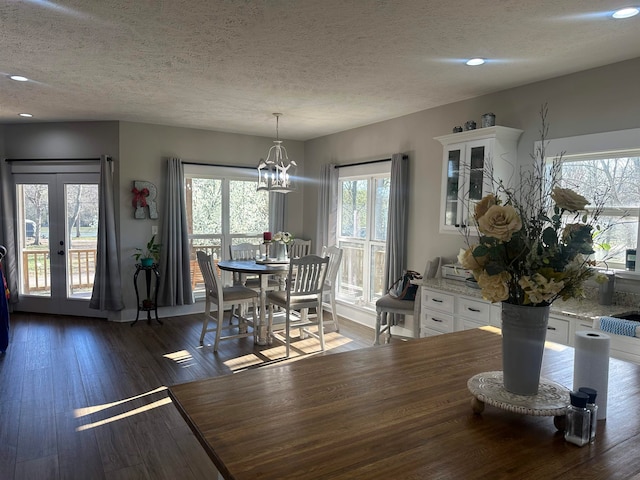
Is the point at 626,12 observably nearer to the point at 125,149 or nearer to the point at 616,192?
the point at 616,192

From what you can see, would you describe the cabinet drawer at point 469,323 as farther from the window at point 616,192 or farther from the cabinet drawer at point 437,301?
the window at point 616,192

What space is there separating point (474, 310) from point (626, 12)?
219 cm

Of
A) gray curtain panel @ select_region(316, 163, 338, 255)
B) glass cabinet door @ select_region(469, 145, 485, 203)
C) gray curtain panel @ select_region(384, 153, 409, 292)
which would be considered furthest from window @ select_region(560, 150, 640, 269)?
gray curtain panel @ select_region(316, 163, 338, 255)

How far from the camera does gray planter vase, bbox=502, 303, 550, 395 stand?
48.4 inches

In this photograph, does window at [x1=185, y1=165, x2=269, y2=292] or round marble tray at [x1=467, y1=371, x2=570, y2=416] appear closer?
round marble tray at [x1=467, y1=371, x2=570, y2=416]

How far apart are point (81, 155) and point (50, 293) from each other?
2.00 metres

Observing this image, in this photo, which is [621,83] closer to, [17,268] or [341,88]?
[341,88]

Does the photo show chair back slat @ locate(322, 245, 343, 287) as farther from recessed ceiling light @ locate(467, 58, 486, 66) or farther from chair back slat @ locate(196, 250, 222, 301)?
recessed ceiling light @ locate(467, 58, 486, 66)

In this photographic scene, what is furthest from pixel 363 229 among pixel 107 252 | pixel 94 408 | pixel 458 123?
pixel 94 408

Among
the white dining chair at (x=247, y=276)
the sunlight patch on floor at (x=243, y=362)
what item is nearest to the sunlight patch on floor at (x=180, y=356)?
the sunlight patch on floor at (x=243, y=362)

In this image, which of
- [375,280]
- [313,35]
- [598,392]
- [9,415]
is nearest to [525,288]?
[598,392]

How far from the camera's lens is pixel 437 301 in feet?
12.6

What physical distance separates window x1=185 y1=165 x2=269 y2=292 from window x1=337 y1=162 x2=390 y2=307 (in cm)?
139

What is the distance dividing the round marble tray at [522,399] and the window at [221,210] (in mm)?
5460
